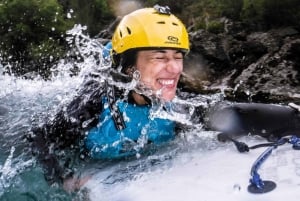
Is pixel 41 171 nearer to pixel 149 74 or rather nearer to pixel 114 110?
pixel 114 110

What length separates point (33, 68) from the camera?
13516 millimetres

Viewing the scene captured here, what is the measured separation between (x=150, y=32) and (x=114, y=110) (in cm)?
56

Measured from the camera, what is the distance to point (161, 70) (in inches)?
115

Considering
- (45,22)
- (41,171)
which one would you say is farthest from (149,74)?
(45,22)

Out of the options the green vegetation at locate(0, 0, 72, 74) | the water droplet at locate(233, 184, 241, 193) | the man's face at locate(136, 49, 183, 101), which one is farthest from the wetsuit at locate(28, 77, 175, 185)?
the green vegetation at locate(0, 0, 72, 74)

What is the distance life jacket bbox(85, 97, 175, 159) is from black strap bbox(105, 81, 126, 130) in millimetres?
14

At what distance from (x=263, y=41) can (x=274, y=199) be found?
8.80 m

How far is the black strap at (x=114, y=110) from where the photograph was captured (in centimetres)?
303

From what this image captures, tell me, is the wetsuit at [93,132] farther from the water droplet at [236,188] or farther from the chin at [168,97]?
the water droplet at [236,188]

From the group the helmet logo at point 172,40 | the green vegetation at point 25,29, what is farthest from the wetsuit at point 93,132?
the green vegetation at point 25,29

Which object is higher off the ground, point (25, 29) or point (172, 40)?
point (172, 40)

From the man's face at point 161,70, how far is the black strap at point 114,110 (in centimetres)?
23

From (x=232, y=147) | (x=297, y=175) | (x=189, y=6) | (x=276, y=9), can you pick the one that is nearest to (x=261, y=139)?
(x=232, y=147)

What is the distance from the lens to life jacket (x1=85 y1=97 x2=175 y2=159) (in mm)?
3041
